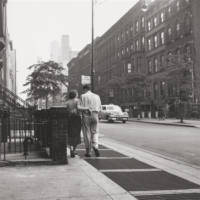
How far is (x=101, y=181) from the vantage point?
4996 mm

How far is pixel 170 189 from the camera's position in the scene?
4.66 metres

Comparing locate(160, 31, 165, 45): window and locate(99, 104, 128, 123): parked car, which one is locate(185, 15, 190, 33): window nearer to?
locate(160, 31, 165, 45): window

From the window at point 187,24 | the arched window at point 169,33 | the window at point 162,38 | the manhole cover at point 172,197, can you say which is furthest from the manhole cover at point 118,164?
the window at point 162,38

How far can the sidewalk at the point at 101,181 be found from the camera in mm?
4270

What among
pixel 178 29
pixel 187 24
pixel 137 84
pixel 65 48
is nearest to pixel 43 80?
pixel 137 84

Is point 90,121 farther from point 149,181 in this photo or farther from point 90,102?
point 149,181

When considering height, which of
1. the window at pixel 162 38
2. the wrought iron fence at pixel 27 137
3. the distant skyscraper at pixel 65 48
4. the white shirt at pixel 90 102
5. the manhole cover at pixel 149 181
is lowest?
the manhole cover at pixel 149 181

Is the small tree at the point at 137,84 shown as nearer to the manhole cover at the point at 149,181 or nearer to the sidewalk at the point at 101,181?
the sidewalk at the point at 101,181

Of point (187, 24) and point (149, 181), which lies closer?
point (149, 181)

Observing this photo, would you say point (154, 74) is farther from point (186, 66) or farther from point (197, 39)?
point (186, 66)

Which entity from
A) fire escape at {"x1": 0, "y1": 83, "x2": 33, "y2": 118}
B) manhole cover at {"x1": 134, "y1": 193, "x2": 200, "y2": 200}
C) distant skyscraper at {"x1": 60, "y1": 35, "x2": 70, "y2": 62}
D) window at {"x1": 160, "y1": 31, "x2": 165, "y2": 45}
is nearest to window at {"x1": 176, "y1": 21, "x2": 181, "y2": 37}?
window at {"x1": 160, "y1": 31, "x2": 165, "y2": 45}

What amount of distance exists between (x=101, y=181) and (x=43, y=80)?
80.4 feet

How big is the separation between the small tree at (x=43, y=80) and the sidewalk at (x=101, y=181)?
22225 millimetres

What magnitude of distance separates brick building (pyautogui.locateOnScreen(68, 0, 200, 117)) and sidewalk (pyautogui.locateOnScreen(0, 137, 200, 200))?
84.3 ft
